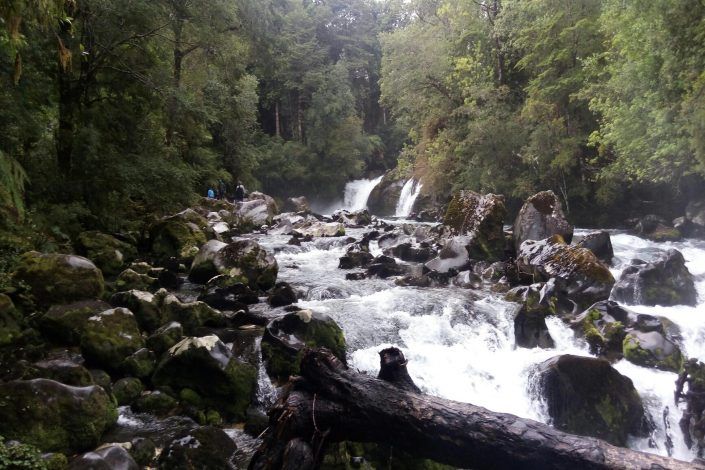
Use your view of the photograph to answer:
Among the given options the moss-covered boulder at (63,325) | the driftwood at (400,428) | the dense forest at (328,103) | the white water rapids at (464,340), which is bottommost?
the white water rapids at (464,340)

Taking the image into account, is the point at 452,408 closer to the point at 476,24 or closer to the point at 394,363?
the point at 394,363

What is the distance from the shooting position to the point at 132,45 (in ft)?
36.8

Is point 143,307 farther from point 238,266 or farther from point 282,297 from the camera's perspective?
point 238,266

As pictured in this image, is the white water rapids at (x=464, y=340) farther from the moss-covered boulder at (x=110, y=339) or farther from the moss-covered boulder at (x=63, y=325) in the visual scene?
the moss-covered boulder at (x=63, y=325)

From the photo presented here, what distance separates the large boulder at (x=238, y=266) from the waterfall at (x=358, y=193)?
79.6ft

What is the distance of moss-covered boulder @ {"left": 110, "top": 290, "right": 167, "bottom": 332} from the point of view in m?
7.74

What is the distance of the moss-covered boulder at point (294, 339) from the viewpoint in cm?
694

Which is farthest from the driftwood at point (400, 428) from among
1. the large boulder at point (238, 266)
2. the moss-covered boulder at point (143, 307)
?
the large boulder at point (238, 266)

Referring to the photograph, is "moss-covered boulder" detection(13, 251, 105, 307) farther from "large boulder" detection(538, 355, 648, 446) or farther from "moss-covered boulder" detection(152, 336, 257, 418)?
"large boulder" detection(538, 355, 648, 446)

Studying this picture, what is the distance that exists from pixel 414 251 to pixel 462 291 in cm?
380

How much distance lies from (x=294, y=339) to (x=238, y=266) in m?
4.41

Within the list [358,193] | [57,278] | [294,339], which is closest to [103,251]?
[57,278]

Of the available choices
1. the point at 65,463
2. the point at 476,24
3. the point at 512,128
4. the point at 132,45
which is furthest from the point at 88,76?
the point at 476,24

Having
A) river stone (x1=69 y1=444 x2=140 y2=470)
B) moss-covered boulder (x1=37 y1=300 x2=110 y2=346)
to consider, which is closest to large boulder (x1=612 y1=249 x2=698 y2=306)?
river stone (x1=69 y1=444 x2=140 y2=470)
